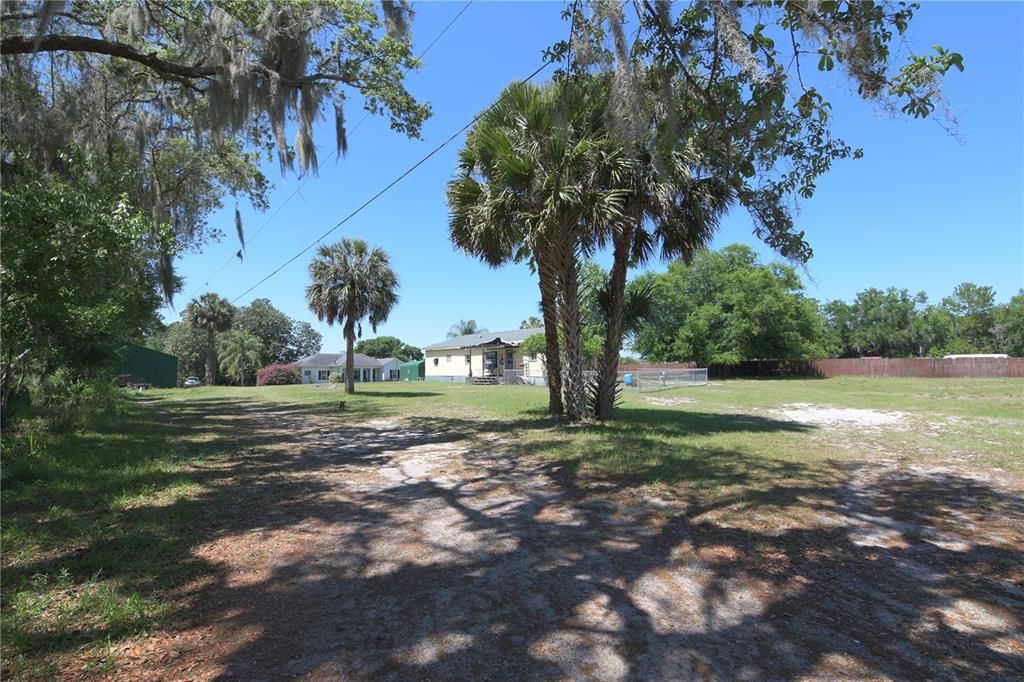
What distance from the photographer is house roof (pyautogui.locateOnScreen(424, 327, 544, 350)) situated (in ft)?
134

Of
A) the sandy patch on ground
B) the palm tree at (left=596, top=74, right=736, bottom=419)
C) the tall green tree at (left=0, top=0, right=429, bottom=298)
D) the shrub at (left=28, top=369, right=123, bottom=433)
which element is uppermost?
the tall green tree at (left=0, top=0, right=429, bottom=298)

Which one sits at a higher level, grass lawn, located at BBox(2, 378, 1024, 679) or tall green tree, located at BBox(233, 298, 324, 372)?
tall green tree, located at BBox(233, 298, 324, 372)

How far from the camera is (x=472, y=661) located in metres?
2.76

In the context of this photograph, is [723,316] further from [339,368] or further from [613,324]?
[339,368]

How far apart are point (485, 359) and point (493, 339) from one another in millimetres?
1647

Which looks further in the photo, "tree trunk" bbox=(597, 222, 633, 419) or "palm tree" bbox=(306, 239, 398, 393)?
"palm tree" bbox=(306, 239, 398, 393)

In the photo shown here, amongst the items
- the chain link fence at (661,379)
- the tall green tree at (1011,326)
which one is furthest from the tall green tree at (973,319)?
the chain link fence at (661,379)

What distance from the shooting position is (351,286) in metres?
26.4

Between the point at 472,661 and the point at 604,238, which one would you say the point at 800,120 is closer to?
the point at 472,661

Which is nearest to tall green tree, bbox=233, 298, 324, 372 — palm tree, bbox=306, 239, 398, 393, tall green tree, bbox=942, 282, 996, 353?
palm tree, bbox=306, 239, 398, 393

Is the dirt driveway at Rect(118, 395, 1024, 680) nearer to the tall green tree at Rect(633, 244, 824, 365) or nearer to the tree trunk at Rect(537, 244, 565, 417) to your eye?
the tree trunk at Rect(537, 244, 565, 417)

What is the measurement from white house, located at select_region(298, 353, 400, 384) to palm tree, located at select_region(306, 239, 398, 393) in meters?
30.7

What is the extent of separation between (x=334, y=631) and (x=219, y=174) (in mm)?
14401

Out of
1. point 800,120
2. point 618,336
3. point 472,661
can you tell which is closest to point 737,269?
point 618,336
